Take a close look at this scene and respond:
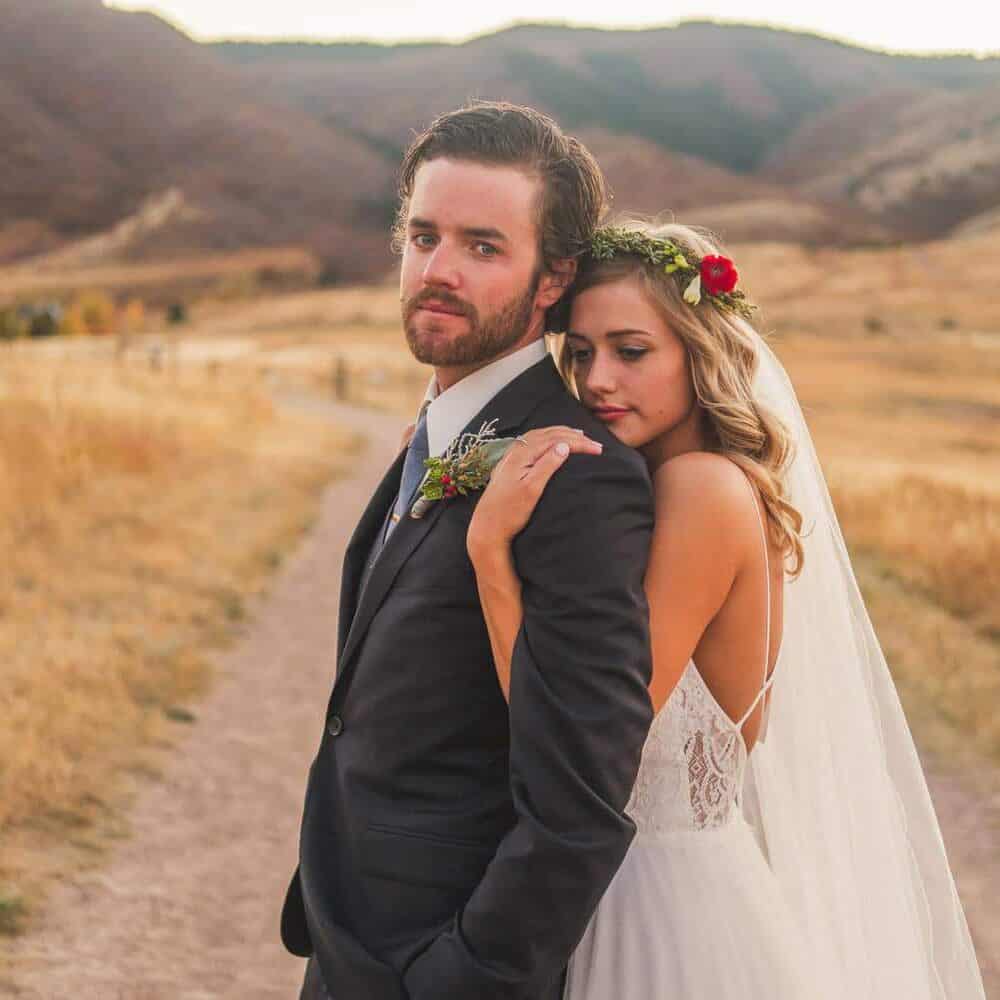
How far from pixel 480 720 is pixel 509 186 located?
957 mm

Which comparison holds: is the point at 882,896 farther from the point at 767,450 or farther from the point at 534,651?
the point at 534,651

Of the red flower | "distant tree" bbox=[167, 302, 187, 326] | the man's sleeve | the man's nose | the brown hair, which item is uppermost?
the brown hair

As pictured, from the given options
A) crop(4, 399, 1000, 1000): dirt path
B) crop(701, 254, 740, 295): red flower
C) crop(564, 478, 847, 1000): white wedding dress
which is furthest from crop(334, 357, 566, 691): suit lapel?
crop(4, 399, 1000, 1000): dirt path

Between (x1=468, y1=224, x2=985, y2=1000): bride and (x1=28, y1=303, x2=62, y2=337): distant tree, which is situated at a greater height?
(x1=468, y1=224, x2=985, y2=1000): bride

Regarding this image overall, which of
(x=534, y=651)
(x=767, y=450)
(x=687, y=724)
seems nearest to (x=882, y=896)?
(x=687, y=724)

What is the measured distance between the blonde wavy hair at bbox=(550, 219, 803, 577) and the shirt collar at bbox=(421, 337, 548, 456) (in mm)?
183

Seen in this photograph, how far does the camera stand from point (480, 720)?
6.61 feet

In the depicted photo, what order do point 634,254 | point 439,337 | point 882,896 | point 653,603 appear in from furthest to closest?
point 882,896 → point 634,254 → point 439,337 → point 653,603

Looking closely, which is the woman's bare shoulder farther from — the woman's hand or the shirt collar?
the shirt collar

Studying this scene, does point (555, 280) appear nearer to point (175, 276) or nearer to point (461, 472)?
point (461, 472)

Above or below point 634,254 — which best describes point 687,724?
below

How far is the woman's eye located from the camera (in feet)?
7.48

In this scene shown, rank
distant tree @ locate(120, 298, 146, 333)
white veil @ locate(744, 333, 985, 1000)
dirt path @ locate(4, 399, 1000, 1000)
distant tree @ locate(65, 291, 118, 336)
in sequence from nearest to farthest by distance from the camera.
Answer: white veil @ locate(744, 333, 985, 1000), dirt path @ locate(4, 399, 1000, 1000), distant tree @ locate(65, 291, 118, 336), distant tree @ locate(120, 298, 146, 333)

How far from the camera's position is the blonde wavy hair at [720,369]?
7.45ft
